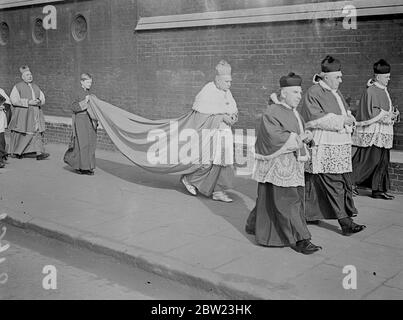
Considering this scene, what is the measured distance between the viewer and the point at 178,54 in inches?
475

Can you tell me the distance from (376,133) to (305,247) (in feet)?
10.8

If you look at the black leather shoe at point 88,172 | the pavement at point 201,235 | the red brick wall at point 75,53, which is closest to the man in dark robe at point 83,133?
the black leather shoe at point 88,172

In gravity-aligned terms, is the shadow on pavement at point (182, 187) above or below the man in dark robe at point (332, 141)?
below

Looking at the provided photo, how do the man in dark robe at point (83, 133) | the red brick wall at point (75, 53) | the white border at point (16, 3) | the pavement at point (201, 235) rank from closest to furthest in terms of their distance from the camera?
the pavement at point (201, 235) < the man in dark robe at point (83, 133) < the red brick wall at point (75, 53) < the white border at point (16, 3)

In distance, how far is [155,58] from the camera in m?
12.7

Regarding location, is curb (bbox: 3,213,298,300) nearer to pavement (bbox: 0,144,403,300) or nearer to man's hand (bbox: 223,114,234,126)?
pavement (bbox: 0,144,403,300)

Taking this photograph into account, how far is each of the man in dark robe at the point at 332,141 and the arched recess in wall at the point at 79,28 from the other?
9682mm

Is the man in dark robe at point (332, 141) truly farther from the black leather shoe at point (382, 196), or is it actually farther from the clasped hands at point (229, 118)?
the black leather shoe at point (382, 196)

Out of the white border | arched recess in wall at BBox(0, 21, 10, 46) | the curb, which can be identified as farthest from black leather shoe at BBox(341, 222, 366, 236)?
arched recess in wall at BBox(0, 21, 10, 46)

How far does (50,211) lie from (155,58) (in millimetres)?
5870

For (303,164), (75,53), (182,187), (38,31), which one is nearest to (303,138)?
(303,164)

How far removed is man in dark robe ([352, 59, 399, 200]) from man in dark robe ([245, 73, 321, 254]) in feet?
9.34

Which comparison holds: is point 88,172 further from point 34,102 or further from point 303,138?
point 303,138

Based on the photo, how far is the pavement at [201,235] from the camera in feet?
16.6
